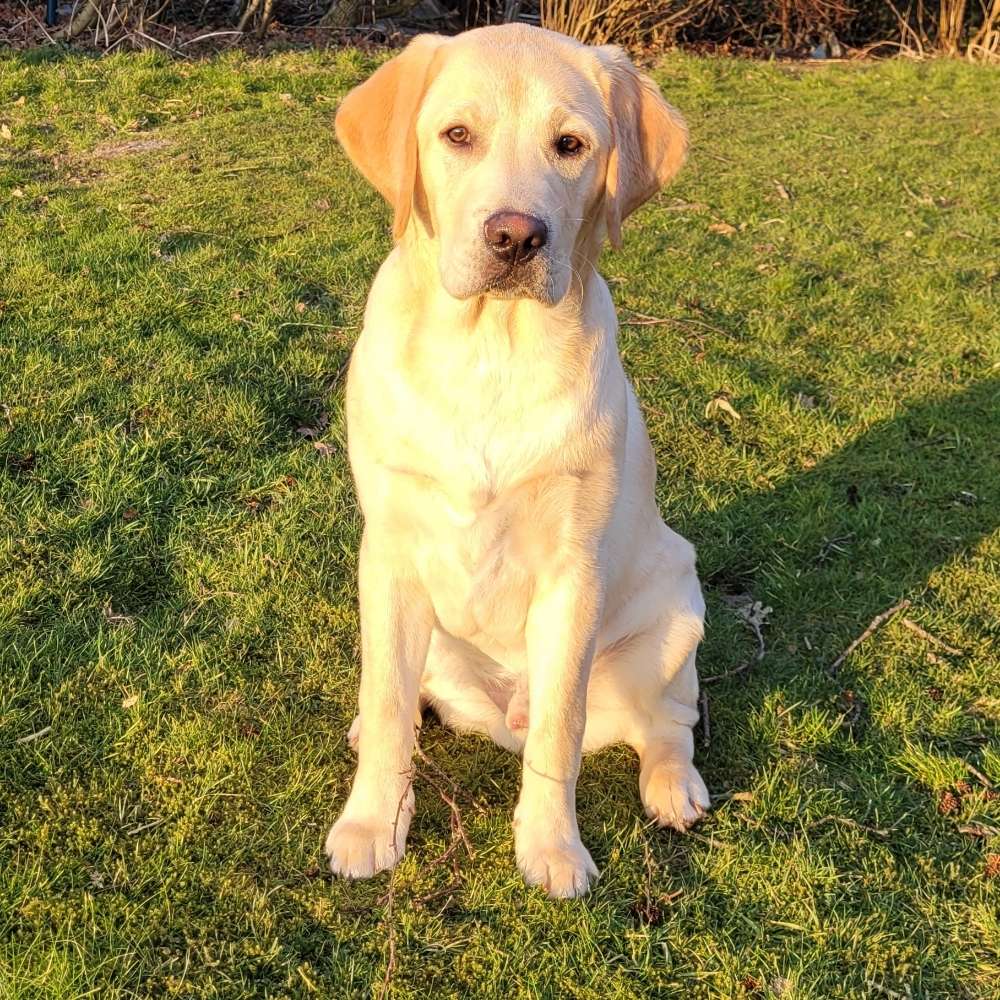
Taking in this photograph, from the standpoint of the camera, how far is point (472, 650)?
110 inches

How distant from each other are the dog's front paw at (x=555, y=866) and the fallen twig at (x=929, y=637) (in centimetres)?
156

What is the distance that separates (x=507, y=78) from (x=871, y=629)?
2.18 meters

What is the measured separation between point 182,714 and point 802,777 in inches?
68.0

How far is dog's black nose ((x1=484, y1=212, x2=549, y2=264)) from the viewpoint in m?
2.19

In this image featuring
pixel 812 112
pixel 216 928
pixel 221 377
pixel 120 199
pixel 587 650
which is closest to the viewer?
pixel 216 928

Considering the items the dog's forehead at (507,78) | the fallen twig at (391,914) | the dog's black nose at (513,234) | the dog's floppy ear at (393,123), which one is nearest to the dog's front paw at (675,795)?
the fallen twig at (391,914)

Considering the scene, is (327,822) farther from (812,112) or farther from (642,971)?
(812,112)

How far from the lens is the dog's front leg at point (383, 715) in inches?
99.9

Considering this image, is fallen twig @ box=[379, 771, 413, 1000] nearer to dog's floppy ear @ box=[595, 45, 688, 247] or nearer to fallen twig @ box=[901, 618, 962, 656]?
dog's floppy ear @ box=[595, 45, 688, 247]

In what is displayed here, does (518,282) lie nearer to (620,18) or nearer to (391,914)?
(391,914)

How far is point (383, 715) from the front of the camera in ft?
8.55

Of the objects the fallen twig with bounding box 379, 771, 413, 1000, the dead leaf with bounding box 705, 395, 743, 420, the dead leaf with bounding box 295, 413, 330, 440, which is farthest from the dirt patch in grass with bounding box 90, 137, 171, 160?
the fallen twig with bounding box 379, 771, 413, 1000

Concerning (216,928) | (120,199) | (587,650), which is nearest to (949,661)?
(587,650)

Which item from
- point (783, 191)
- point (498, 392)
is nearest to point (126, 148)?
point (783, 191)
